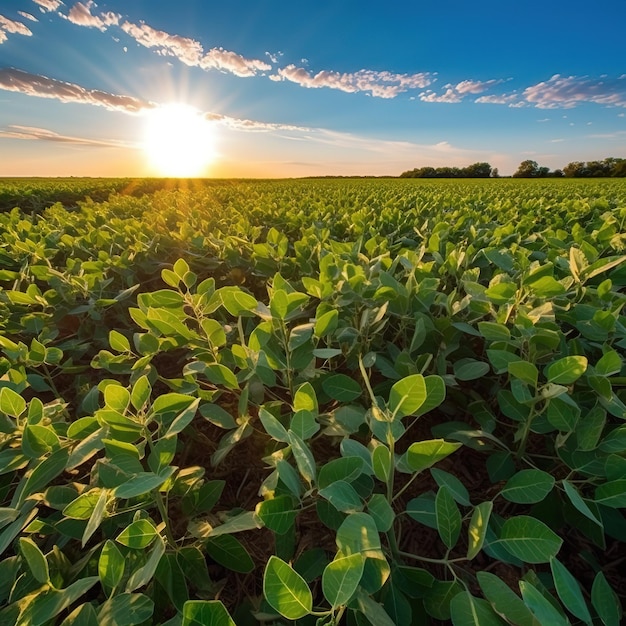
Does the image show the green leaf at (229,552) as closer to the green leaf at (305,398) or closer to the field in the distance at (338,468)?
the field in the distance at (338,468)

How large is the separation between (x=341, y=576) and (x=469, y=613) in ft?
0.96

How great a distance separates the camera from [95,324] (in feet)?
8.46

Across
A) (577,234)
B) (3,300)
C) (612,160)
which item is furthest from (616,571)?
(612,160)

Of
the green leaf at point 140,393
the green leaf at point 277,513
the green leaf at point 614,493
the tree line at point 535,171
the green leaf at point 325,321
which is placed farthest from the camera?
the tree line at point 535,171

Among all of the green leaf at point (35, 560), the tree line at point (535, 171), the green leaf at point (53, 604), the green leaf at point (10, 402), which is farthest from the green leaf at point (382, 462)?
the tree line at point (535, 171)

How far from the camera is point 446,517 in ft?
2.77

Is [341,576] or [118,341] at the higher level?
[341,576]

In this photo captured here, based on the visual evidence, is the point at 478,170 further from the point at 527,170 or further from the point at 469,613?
the point at 469,613

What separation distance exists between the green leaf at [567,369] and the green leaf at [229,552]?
88 centimetres

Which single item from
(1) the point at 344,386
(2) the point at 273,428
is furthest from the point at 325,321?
(2) the point at 273,428

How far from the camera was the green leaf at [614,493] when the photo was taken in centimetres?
91

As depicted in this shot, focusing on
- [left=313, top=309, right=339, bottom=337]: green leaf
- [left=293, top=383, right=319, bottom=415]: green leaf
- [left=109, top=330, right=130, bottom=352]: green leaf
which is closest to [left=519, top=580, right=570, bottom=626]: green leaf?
[left=293, top=383, right=319, bottom=415]: green leaf

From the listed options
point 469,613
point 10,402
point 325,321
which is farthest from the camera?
point 325,321

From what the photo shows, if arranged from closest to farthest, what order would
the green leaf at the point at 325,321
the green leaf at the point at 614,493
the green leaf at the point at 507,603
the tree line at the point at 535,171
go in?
the green leaf at the point at 507,603, the green leaf at the point at 614,493, the green leaf at the point at 325,321, the tree line at the point at 535,171
